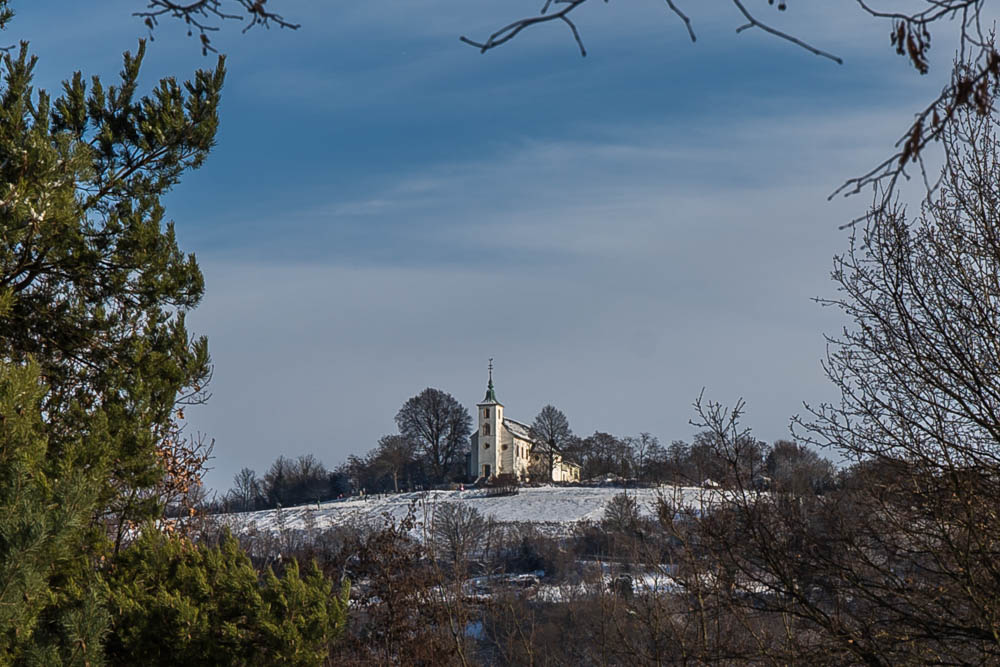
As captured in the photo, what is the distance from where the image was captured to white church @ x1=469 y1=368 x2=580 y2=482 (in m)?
82.1

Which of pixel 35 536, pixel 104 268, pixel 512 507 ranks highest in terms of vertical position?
pixel 104 268

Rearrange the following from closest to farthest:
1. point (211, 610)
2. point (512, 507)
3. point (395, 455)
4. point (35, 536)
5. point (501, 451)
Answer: point (35, 536) < point (211, 610) < point (512, 507) < point (395, 455) < point (501, 451)

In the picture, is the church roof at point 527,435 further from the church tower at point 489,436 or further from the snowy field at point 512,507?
the snowy field at point 512,507

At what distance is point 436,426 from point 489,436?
990cm

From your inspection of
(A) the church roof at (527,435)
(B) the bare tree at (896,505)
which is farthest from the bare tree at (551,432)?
(B) the bare tree at (896,505)

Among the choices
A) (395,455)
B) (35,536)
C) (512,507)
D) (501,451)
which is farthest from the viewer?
(501,451)

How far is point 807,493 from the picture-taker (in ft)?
35.0

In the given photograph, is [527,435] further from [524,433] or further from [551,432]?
[551,432]

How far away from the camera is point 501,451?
279 feet

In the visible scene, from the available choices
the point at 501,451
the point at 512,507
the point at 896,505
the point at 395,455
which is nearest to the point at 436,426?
the point at 395,455

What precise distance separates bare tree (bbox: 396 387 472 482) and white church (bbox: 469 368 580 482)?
477 centimetres

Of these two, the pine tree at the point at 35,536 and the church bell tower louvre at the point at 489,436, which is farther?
the church bell tower louvre at the point at 489,436

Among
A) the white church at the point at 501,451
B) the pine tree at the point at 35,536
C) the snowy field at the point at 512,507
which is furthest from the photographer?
the white church at the point at 501,451

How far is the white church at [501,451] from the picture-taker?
3231 inches
